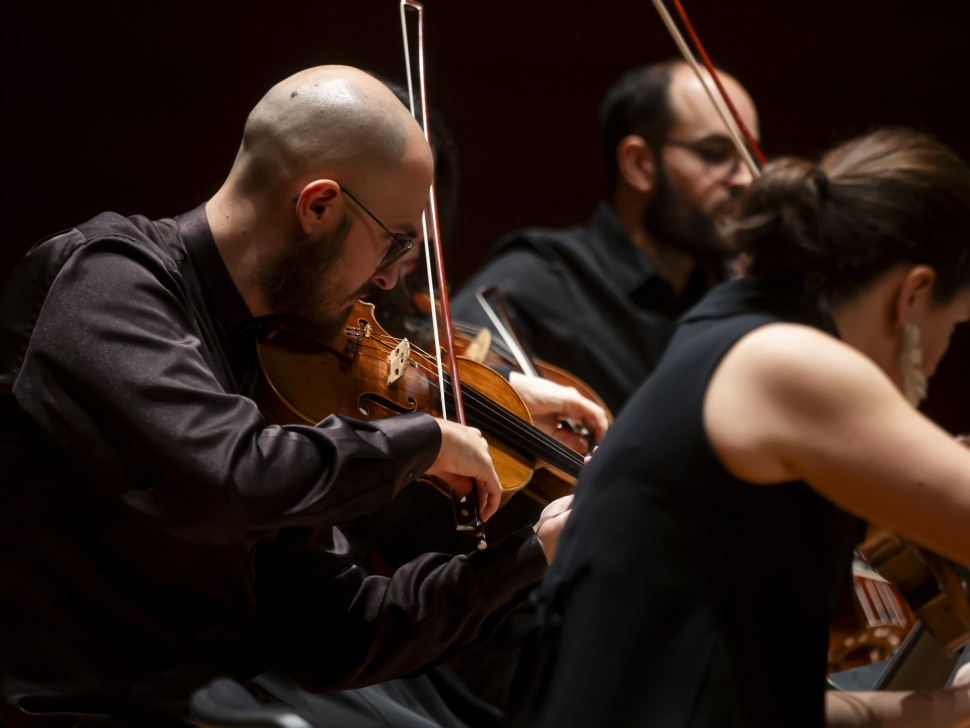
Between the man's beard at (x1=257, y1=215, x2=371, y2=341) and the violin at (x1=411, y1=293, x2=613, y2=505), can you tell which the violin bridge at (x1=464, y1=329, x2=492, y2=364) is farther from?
the man's beard at (x1=257, y1=215, x2=371, y2=341)

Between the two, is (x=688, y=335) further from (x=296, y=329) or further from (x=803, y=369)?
(x=296, y=329)

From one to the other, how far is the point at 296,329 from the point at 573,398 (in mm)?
565

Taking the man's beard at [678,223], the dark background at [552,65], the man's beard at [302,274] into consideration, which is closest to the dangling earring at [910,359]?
the man's beard at [302,274]

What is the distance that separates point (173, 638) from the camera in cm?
131

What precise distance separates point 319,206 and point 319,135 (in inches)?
3.2

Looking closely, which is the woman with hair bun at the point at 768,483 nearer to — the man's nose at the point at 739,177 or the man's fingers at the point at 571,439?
the man's fingers at the point at 571,439

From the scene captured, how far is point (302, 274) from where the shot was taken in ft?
4.45

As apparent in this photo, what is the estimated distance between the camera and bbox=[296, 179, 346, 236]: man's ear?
1326 mm

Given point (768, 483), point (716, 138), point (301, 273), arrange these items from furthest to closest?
point (716, 138) → point (301, 273) → point (768, 483)

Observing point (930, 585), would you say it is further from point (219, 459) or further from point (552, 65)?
point (552, 65)

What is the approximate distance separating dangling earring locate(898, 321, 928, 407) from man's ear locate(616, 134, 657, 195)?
156cm

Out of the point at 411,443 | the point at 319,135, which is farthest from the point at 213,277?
the point at 411,443

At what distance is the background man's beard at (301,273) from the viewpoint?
1.35 metres

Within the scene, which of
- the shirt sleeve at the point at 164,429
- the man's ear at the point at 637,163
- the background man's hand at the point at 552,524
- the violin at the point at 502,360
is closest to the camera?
the shirt sleeve at the point at 164,429
